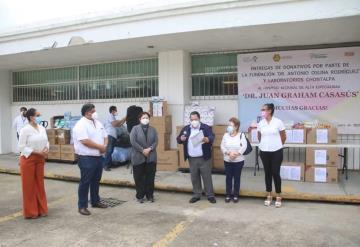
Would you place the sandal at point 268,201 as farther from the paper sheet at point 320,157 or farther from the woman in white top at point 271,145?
the paper sheet at point 320,157

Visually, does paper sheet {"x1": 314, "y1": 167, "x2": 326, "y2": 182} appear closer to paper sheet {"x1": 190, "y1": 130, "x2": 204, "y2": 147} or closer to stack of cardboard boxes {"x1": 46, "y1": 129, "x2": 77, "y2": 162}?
paper sheet {"x1": 190, "y1": 130, "x2": 204, "y2": 147}

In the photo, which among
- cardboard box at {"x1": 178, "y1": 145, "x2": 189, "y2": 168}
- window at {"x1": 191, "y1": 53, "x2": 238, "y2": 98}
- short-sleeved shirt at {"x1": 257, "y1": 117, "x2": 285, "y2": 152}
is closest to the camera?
short-sleeved shirt at {"x1": 257, "y1": 117, "x2": 285, "y2": 152}

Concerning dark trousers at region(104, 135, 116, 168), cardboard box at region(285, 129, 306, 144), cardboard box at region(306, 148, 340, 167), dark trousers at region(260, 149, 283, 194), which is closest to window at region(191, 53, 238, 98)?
cardboard box at region(285, 129, 306, 144)

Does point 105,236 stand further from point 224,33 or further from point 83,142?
point 224,33

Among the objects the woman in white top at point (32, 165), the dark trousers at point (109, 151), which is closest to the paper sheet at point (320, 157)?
the dark trousers at point (109, 151)

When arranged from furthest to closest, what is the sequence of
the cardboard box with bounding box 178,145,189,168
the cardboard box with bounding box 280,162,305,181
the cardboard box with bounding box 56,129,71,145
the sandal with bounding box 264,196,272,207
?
1. the cardboard box with bounding box 56,129,71,145
2. the cardboard box with bounding box 178,145,189,168
3. the cardboard box with bounding box 280,162,305,181
4. the sandal with bounding box 264,196,272,207

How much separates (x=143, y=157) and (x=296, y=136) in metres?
3.27

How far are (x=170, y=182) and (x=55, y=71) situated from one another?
6449 mm

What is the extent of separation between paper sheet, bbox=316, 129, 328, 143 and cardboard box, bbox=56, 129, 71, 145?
265 inches

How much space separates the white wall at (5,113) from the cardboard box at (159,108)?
6.32 metres

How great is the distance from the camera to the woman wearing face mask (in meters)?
7.02

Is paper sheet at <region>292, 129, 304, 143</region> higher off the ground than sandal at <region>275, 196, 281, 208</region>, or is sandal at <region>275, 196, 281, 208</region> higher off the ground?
paper sheet at <region>292, 129, 304, 143</region>

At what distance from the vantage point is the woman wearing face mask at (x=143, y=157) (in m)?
7.02

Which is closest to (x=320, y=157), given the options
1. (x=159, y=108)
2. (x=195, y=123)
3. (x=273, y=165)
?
(x=273, y=165)
